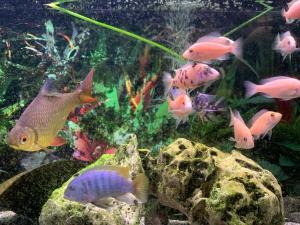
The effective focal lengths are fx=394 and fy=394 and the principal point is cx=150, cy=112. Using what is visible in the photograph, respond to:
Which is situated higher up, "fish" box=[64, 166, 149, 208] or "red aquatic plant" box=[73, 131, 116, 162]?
"fish" box=[64, 166, 149, 208]

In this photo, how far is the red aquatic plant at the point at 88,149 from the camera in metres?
5.19

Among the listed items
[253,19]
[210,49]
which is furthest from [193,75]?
[253,19]

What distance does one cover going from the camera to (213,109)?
5.76 m

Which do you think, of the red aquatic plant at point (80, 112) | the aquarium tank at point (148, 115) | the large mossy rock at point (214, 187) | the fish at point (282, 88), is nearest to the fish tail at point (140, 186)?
the aquarium tank at point (148, 115)

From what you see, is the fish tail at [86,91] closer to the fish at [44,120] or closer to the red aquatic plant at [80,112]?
the fish at [44,120]

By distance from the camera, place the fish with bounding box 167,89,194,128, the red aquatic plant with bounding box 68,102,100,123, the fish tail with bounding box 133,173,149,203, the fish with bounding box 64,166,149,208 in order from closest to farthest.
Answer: the fish with bounding box 64,166,149,208
the fish tail with bounding box 133,173,149,203
the fish with bounding box 167,89,194,128
the red aquatic plant with bounding box 68,102,100,123

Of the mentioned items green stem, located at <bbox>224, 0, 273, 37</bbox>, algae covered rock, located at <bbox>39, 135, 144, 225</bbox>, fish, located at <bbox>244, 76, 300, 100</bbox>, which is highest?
green stem, located at <bbox>224, 0, 273, 37</bbox>

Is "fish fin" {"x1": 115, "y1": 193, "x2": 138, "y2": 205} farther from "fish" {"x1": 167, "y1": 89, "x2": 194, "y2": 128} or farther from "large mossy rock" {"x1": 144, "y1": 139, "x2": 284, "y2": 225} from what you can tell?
"fish" {"x1": 167, "y1": 89, "x2": 194, "y2": 128}

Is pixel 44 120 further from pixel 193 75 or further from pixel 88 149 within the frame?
pixel 88 149

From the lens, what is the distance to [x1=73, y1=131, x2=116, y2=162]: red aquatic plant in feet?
17.0

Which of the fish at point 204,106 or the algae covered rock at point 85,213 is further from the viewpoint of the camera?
the fish at point 204,106

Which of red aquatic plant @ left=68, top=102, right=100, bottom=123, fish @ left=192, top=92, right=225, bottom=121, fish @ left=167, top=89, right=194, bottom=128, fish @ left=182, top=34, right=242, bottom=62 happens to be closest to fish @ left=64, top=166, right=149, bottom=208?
fish @ left=167, top=89, right=194, bottom=128

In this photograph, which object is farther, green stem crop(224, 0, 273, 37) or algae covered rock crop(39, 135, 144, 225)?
green stem crop(224, 0, 273, 37)

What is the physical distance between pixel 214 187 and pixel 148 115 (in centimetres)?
331
